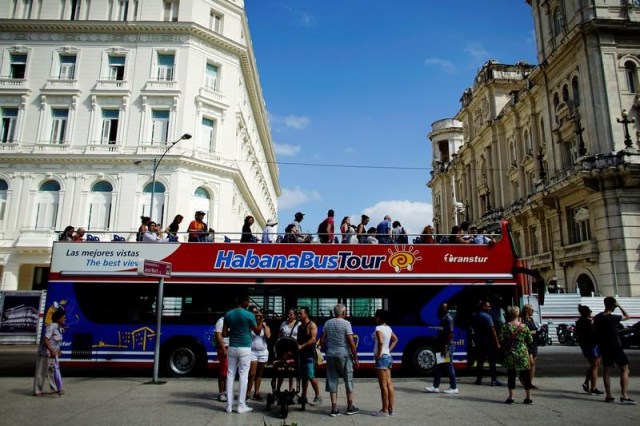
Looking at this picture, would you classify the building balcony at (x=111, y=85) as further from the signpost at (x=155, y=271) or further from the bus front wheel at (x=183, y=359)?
the bus front wheel at (x=183, y=359)

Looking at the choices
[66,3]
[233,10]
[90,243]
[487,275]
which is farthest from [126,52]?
[487,275]

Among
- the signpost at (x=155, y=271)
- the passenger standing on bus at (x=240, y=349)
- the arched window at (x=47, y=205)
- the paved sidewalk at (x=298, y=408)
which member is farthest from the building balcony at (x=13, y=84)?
the passenger standing on bus at (x=240, y=349)

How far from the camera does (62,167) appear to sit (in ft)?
92.6

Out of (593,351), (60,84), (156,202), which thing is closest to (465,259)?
(593,351)

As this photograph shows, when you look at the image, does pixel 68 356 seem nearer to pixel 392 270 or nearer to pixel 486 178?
pixel 392 270

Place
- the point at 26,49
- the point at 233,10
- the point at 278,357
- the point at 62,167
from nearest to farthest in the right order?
the point at 278,357 → the point at 62,167 → the point at 26,49 → the point at 233,10

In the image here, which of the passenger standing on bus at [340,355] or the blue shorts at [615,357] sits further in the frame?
the blue shorts at [615,357]

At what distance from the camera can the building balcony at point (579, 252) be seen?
28.7 metres

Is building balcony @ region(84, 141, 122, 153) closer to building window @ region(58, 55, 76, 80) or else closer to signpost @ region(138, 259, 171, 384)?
building window @ region(58, 55, 76, 80)

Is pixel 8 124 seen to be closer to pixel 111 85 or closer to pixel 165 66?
pixel 111 85

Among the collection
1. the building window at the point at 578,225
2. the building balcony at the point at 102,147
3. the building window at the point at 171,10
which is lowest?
the building window at the point at 578,225

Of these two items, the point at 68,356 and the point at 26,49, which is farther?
the point at 26,49

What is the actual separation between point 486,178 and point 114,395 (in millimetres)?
47008

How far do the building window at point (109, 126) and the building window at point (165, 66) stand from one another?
390 cm
